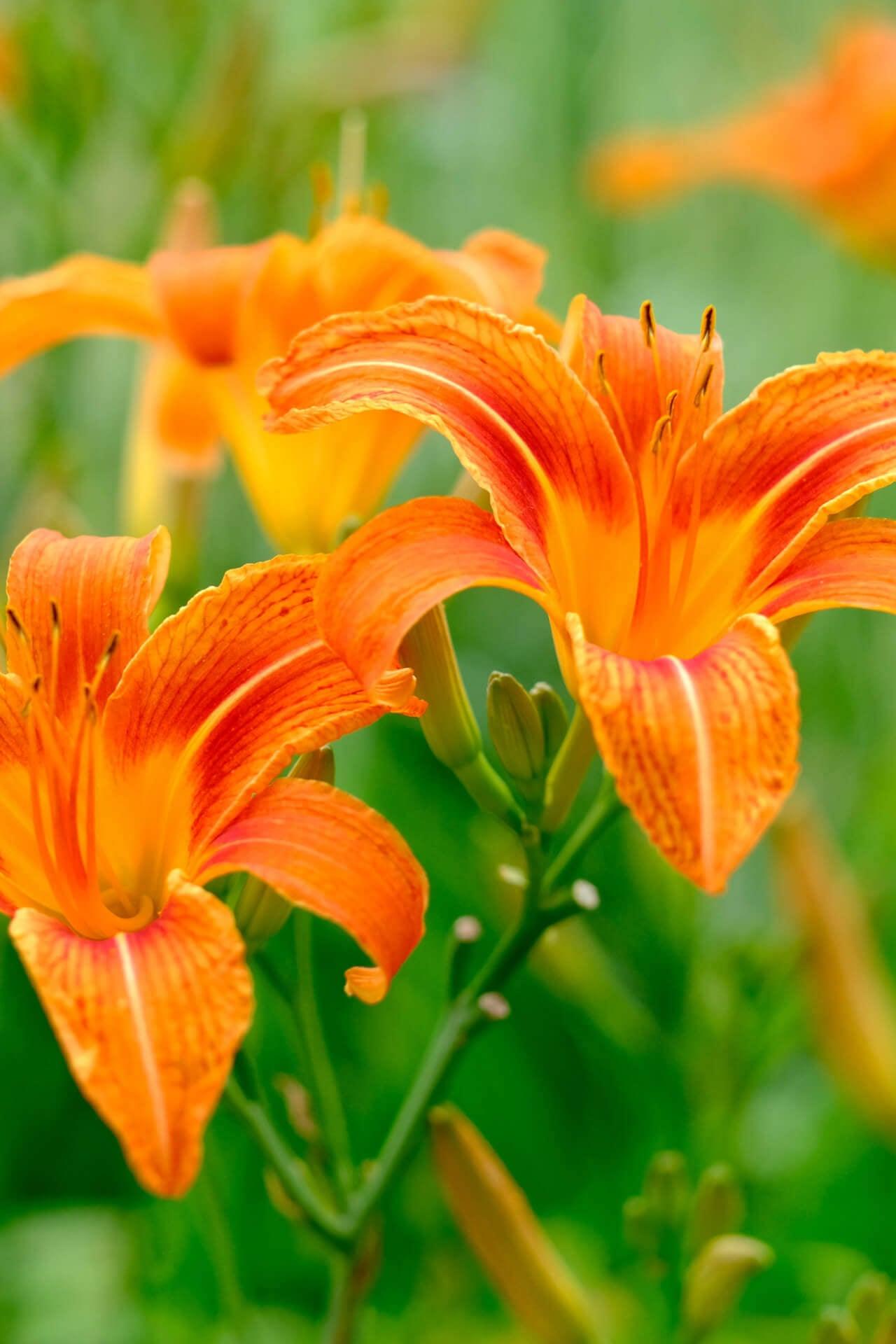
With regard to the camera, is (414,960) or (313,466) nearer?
(313,466)

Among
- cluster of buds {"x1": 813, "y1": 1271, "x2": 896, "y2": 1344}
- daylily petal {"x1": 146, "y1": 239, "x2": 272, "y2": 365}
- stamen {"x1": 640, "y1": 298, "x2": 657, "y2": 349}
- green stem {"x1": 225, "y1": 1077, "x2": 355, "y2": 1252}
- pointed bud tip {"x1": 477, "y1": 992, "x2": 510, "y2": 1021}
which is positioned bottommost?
cluster of buds {"x1": 813, "y1": 1271, "x2": 896, "y2": 1344}

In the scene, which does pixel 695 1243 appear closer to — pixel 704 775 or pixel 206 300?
pixel 704 775

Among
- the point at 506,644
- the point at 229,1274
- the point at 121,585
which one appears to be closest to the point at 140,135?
the point at 506,644

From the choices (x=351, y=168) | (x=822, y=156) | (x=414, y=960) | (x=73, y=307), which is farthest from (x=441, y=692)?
(x=822, y=156)

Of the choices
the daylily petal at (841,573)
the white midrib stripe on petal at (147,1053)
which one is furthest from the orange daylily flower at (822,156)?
the white midrib stripe on petal at (147,1053)

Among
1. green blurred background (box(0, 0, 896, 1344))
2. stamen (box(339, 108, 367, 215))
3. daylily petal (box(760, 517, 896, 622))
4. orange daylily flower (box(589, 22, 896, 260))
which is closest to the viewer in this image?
daylily petal (box(760, 517, 896, 622))

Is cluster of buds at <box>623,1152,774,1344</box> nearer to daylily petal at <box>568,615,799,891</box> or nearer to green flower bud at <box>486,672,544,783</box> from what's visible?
green flower bud at <box>486,672,544,783</box>

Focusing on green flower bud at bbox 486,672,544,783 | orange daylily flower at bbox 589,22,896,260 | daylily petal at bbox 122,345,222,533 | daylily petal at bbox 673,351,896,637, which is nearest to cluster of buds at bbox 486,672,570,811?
green flower bud at bbox 486,672,544,783
